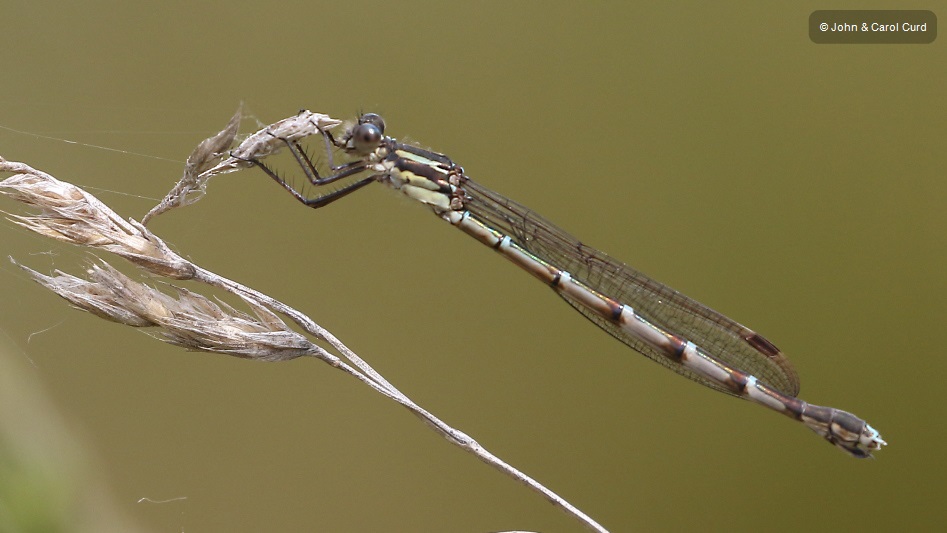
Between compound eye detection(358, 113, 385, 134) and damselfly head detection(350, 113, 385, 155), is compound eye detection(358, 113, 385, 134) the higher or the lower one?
the higher one

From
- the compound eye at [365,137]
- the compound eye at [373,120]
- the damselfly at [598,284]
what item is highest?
the compound eye at [373,120]

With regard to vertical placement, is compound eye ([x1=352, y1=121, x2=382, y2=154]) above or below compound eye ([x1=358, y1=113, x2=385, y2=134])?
below

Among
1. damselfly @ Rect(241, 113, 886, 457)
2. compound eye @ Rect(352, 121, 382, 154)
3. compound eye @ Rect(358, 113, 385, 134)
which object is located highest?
compound eye @ Rect(358, 113, 385, 134)

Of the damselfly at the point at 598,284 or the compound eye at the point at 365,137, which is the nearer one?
the compound eye at the point at 365,137

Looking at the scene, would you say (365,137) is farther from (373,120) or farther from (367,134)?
(373,120)

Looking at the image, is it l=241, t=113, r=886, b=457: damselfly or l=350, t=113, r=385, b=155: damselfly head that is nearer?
l=350, t=113, r=385, b=155: damselfly head

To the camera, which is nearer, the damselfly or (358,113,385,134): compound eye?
(358,113,385,134): compound eye

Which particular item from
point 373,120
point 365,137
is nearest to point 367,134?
point 365,137

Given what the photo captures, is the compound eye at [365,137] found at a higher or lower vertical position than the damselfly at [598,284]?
higher
